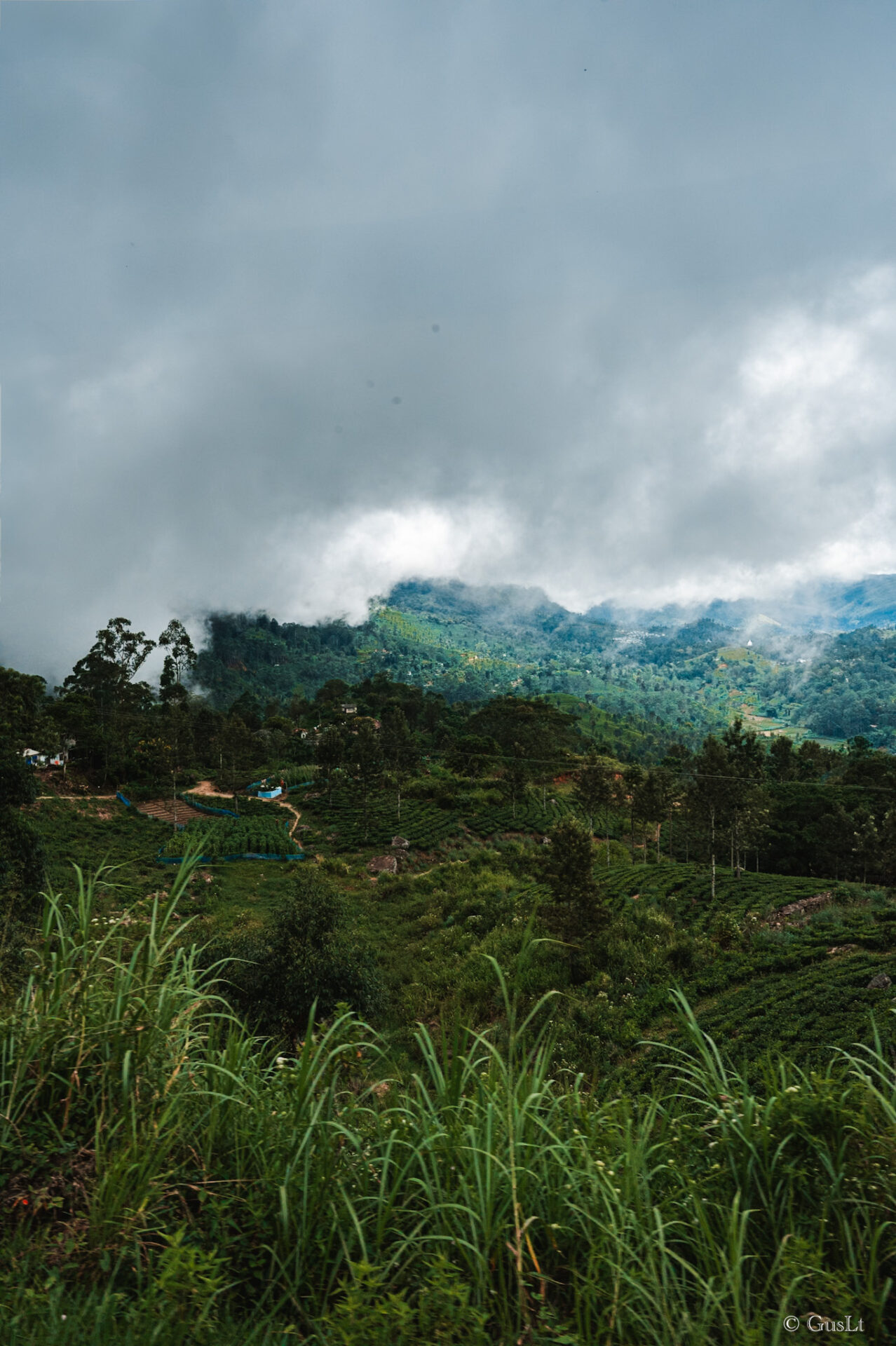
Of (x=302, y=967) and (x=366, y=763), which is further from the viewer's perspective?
(x=366, y=763)

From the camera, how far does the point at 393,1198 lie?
1.51 metres

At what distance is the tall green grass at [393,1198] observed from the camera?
4.13ft

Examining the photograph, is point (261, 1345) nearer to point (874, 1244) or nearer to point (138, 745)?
point (874, 1244)

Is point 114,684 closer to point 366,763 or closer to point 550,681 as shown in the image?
point 366,763

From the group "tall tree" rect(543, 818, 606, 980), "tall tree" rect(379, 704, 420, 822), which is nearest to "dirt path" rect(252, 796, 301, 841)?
"tall tree" rect(379, 704, 420, 822)

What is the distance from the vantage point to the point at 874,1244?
1346 mm

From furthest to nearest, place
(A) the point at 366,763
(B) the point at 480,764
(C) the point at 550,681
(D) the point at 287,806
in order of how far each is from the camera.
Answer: (C) the point at 550,681 < (B) the point at 480,764 < (D) the point at 287,806 < (A) the point at 366,763

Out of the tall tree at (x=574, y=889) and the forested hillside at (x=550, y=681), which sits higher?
the forested hillside at (x=550, y=681)

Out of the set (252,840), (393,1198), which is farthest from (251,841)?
(393,1198)

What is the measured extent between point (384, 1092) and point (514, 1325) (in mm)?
1081

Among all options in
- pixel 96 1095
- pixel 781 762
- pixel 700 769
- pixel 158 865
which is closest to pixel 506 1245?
pixel 96 1095

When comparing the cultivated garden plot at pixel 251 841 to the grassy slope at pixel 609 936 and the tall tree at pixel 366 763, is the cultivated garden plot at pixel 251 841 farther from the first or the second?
the tall tree at pixel 366 763

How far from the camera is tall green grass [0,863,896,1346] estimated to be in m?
1.26

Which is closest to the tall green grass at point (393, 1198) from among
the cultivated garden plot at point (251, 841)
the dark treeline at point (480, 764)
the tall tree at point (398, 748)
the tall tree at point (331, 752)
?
the dark treeline at point (480, 764)
